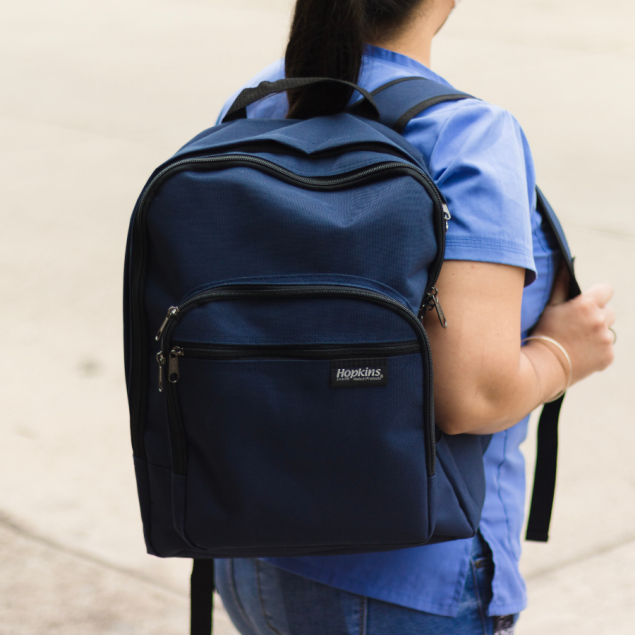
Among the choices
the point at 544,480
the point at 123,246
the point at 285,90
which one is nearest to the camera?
the point at 285,90

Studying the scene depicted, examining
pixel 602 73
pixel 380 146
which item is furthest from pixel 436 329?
pixel 602 73

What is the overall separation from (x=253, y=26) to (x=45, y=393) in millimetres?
6177

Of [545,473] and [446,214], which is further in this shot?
[545,473]

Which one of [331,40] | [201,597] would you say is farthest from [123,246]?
[331,40]

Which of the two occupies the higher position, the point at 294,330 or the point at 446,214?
the point at 446,214

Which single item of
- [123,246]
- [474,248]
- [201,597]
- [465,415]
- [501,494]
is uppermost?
[474,248]

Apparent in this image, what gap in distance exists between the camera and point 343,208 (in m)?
0.85

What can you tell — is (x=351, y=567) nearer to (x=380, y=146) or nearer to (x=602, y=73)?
(x=380, y=146)

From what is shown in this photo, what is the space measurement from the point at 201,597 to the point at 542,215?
0.78 meters

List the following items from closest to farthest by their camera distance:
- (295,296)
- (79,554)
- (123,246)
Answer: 1. (295,296)
2. (79,554)
3. (123,246)

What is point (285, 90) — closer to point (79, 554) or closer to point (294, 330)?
point (294, 330)

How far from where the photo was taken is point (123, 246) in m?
4.23

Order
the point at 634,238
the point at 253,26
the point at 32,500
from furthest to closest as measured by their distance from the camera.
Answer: the point at 253,26, the point at 634,238, the point at 32,500

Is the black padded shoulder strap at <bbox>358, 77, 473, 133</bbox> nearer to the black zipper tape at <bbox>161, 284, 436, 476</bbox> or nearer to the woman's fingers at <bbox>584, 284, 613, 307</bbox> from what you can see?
the black zipper tape at <bbox>161, 284, 436, 476</bbox>
